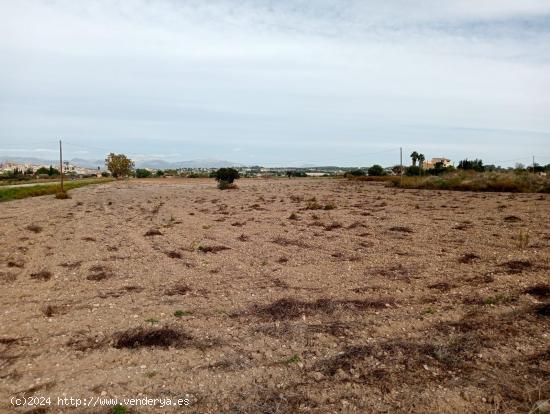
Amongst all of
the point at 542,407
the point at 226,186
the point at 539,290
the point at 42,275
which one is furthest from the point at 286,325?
the point at 226,186

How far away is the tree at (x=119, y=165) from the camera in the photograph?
370ft

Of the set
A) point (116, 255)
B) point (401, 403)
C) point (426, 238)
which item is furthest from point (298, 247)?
point (401, 403)

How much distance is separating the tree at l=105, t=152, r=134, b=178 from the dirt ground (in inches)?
4096

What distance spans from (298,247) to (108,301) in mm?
6636

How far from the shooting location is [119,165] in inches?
4434

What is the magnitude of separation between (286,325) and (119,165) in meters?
114

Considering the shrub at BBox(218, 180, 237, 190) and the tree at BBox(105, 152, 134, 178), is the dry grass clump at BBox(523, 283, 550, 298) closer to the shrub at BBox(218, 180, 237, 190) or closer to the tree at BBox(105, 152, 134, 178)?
the shrub at BBox(218, 180, 237, 190)

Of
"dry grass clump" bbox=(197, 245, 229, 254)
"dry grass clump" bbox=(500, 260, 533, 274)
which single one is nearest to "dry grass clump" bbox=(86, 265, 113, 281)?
"dry grass clump" bbox=(197, 245, 229, 254)

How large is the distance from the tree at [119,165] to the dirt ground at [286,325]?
10404cm

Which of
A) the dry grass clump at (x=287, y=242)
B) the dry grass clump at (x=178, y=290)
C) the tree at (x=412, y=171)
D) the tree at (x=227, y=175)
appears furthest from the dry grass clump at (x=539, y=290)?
the tree at (x=412, y=171)

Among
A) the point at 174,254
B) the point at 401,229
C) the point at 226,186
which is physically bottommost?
the point at 174,254

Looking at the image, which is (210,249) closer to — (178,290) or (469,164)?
(178,290)

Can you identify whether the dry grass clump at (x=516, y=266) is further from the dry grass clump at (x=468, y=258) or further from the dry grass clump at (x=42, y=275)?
the dry grass clump at (x=42, y=275)

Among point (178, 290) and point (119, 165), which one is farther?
point (119, 165)
